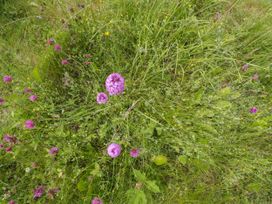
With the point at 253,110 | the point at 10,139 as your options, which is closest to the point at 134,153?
the point at 10,139

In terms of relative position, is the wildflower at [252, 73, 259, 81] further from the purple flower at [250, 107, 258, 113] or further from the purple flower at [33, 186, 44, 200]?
the purple flower at [33, 186, 44, 200]

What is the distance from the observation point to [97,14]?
2041mm

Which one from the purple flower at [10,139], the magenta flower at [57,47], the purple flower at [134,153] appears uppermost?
the magenta flower at [57,47]

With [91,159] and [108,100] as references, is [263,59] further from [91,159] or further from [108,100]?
[91,159]

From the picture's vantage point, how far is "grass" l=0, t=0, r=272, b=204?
1610 millimetres

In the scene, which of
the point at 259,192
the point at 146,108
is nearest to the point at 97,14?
the point at 146,108

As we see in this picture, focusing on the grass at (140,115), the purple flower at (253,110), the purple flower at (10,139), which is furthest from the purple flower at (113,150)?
the purple flower at (253,110)

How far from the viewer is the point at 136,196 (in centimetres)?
152

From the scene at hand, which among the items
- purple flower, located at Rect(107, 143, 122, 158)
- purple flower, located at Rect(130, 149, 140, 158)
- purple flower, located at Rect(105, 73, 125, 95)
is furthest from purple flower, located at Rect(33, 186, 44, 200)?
purple flower, located at Rect(105, 73, 125, 95)

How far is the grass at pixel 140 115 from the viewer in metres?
1.61

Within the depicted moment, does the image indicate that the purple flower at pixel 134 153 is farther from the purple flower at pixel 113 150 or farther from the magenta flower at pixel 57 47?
the magenta flower at pixel 57 47

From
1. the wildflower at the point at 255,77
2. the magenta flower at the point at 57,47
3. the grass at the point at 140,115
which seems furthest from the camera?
the wildflower at the point at 255,77

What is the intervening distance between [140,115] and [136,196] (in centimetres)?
58

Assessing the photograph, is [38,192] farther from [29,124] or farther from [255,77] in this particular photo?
[255,77]
